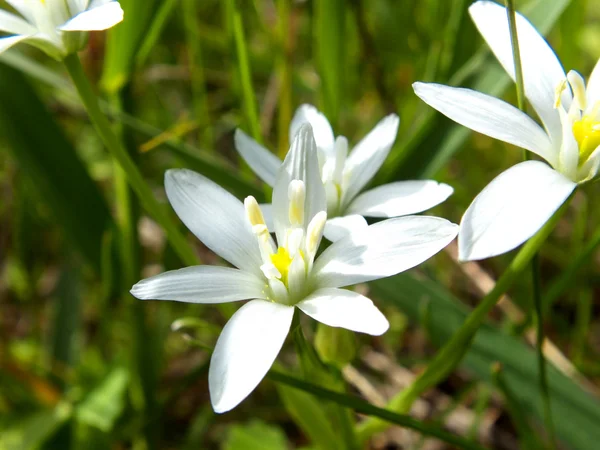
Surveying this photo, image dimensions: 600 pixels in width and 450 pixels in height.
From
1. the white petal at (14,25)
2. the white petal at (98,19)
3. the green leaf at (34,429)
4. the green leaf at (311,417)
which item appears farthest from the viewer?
the green leaf at (34,429)

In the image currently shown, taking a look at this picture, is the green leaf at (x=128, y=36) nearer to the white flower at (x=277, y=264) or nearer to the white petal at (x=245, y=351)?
the white flower at (x=277, y=264)

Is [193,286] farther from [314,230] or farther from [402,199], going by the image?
[402,199]

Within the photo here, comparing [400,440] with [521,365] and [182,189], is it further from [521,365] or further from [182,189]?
[182,189]

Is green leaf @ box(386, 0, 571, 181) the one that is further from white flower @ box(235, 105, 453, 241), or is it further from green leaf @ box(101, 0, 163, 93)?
green leaf @ box(101, 0, 163, 93)

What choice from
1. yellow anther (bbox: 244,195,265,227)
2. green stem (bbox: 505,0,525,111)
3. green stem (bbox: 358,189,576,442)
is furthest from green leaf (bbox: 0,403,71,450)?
green stem (bbox: 505,0,525,111)

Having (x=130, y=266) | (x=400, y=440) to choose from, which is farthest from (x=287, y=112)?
(x=400, y=440)

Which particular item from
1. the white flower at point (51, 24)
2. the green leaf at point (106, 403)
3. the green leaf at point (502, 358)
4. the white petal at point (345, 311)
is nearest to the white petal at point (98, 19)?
the white flower at point (51, 24)
